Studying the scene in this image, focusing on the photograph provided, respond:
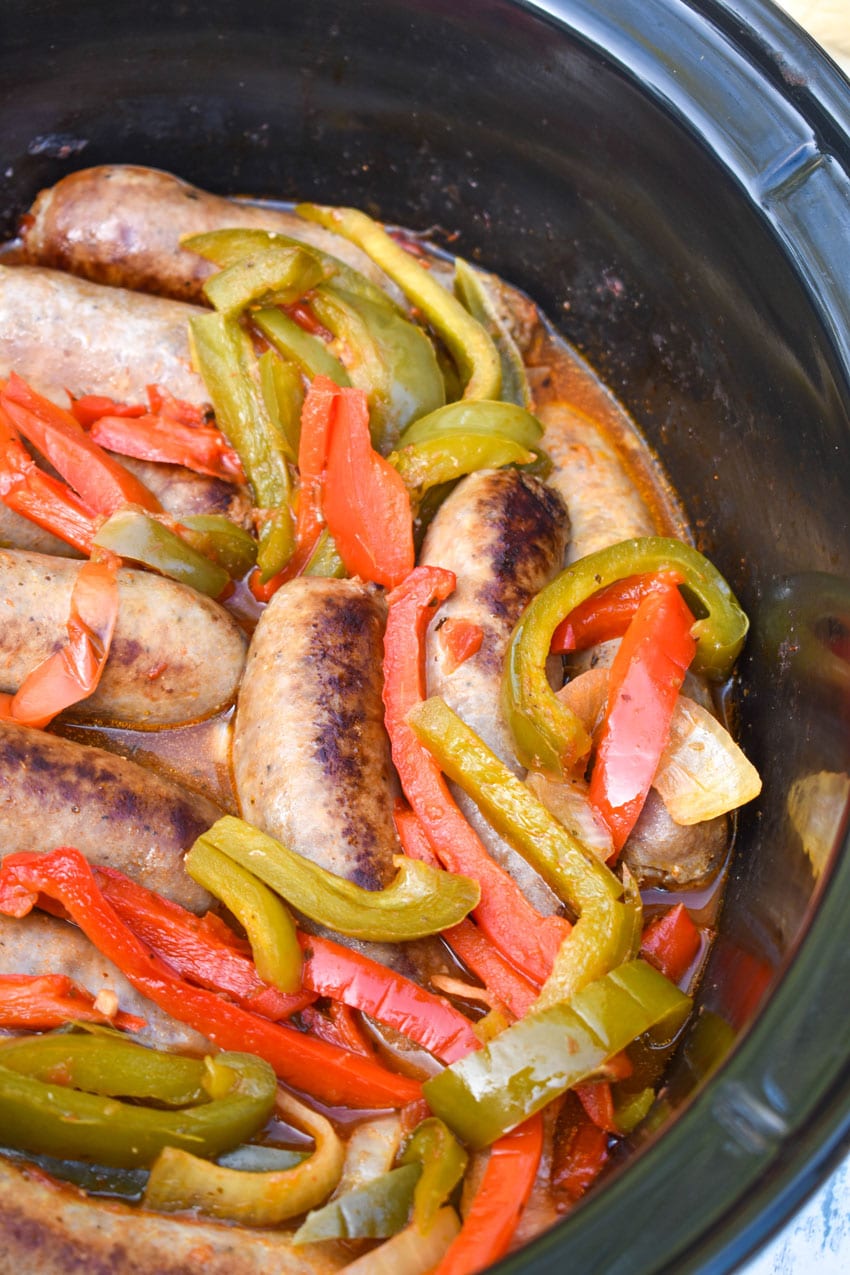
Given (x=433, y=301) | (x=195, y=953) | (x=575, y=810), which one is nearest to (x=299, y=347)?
(x=433, y=301)

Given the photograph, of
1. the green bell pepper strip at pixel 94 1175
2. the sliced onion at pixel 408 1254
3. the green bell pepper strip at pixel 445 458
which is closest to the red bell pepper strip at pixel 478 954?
the sliced onion at pixel 408 1254

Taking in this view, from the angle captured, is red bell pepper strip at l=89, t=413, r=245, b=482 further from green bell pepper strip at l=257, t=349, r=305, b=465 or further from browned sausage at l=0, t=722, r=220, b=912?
browned sausage at l=0, t=722, r=220, b=912

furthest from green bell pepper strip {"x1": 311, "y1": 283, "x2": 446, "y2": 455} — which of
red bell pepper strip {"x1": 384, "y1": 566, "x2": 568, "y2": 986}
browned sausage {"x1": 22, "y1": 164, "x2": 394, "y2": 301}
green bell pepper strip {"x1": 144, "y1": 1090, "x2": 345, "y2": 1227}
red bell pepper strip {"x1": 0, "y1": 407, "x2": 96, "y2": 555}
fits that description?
green bell pepper strip {"x1": 144, "y1": 1090, "x2": 345, "y2": 1227}

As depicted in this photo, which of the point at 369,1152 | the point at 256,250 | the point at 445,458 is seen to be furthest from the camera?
the point at 256,250

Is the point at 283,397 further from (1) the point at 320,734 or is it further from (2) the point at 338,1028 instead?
(2) the point at 338,1028

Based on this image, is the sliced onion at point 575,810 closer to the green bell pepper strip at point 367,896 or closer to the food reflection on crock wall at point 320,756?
the food reflection on crock wall at point 320,756
